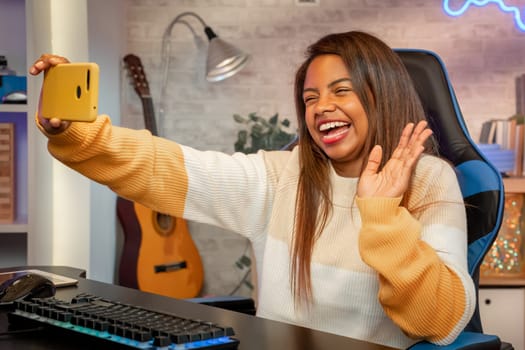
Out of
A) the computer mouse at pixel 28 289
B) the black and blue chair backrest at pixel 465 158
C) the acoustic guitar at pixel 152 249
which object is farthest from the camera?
the acoustic guitar at pixel 152 249

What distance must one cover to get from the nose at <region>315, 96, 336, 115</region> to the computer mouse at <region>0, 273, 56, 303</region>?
0.65 metres

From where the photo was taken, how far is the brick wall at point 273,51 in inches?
151

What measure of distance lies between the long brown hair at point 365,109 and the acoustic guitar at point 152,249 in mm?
2031

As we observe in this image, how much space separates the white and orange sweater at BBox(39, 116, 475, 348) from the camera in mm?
1346

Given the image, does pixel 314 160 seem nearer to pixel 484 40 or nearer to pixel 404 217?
pixel 404 217

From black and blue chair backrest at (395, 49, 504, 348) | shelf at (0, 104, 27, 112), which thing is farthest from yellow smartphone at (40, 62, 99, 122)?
shelf at (0, 104, 27, 112)

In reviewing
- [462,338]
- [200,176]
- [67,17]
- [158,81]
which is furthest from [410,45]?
[462,338]

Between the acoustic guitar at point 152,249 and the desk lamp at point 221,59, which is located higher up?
the desk lamp at point 221,59

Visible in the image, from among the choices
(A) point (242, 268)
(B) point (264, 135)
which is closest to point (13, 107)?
(B) point (264, 135)

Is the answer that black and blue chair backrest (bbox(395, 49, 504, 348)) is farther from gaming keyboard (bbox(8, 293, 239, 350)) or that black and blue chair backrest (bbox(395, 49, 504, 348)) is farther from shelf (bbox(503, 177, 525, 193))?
shelf (bbox(503, 177, 525, 193))

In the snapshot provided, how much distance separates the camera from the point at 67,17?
2504mm

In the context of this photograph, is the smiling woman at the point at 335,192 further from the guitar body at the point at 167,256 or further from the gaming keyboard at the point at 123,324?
the guitar body at the point at 167,256

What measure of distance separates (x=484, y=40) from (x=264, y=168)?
2398 mm

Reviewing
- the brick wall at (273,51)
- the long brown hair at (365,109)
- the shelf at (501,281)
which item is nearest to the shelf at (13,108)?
the brick wall at (273,51)
